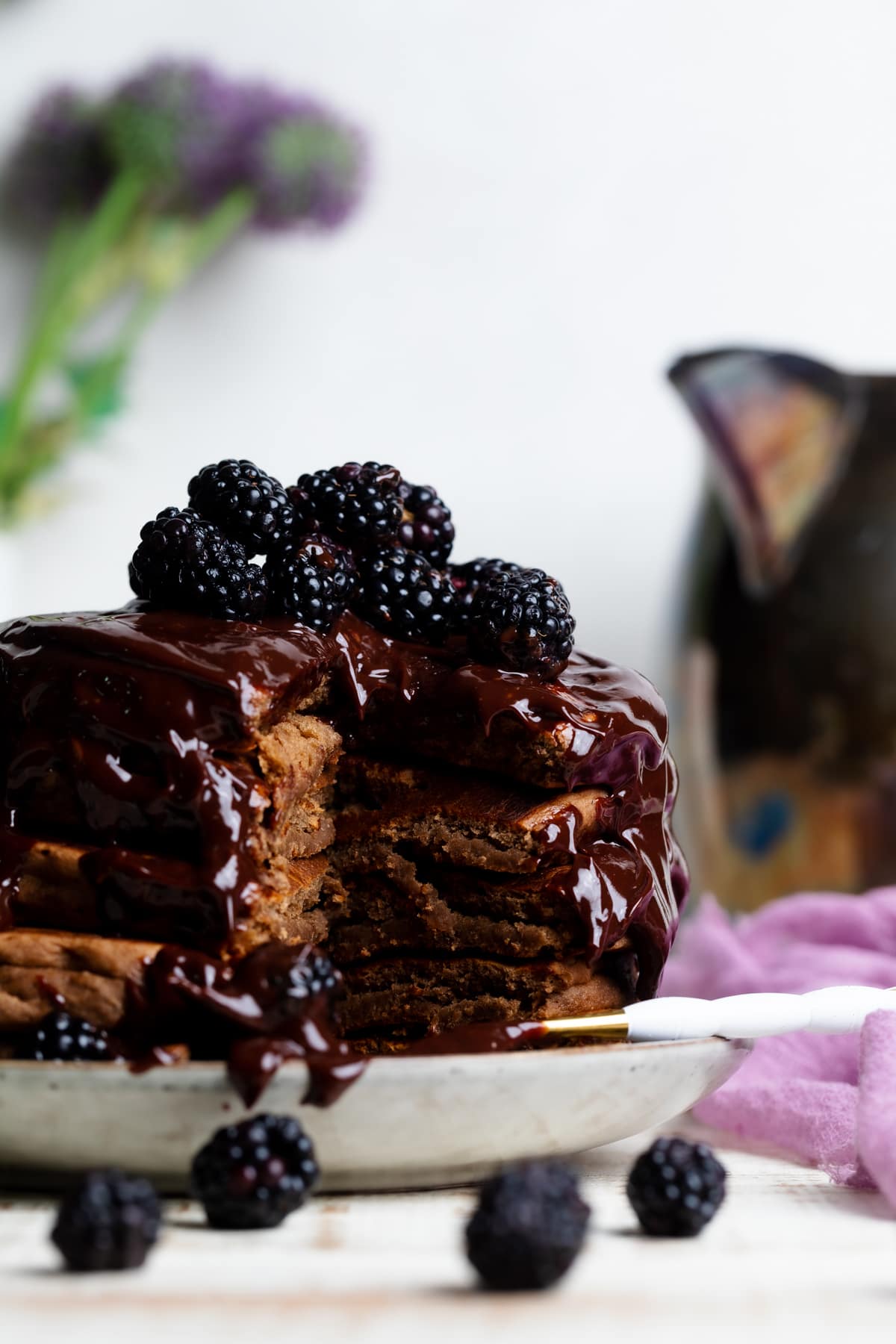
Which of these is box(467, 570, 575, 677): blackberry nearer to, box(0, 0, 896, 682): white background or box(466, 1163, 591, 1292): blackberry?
box(466, 1163, 591, 1292): blackberry

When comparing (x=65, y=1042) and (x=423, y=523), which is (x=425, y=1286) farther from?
(x=423, y=523)

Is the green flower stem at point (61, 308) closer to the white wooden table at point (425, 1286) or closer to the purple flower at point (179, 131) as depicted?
the purple flower at point (179, 131)

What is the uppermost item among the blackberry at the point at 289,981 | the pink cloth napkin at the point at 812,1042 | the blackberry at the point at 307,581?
the blackberry at the point at 307,581

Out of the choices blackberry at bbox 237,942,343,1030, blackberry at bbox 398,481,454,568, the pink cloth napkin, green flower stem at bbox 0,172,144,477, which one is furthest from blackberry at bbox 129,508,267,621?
green flower stem at bbox 0,172,144,477

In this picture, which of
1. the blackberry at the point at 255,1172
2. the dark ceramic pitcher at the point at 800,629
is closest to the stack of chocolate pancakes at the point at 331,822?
the blackberry at the point at 255,1172

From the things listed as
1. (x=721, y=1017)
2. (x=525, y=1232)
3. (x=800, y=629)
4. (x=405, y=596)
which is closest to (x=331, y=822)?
(x=405, y=596)

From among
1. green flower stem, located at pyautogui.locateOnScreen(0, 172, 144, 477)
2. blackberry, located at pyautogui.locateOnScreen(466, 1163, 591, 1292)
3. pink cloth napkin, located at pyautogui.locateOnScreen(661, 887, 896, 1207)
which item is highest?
green flower stem, located at pyautogui.locateOnScreen(0, 172, 144, 477)

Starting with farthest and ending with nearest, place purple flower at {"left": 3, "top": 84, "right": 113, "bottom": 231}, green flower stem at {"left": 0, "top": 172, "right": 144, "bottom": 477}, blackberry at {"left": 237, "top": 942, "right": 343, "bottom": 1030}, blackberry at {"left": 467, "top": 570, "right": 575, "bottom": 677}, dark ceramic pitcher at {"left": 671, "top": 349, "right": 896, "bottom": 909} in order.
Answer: purple flower at {"left": 3, "top": 84, "right": 113, "bottom": 231} < green flower stem at {"left": 0, "top": 172, "right": 144, "bottom": 477} < dark ceramic pitcher at {"left": 671, "top": 349, "right": 896, "bottom": 909} < blackberry at {"left": 467, "top": 570, "right": 575, "bottom": 677} < blackberry at {"left": 237, "top": 942, "right": 343, "bottom": 1030}
